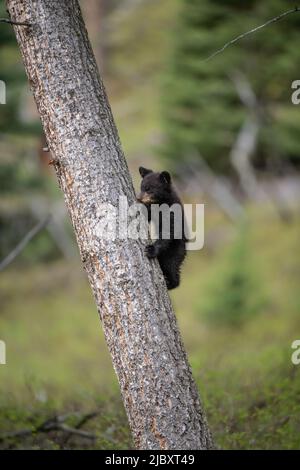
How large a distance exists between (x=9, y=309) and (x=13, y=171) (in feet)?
18.9

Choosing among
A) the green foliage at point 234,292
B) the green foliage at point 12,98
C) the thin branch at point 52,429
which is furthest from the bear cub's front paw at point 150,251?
the green foliage at point 12,98

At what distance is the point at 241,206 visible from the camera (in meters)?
23.0

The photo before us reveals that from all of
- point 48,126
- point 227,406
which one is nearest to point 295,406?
point 227,406

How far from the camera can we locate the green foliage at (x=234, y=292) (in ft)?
46.8

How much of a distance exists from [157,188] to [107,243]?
190cm

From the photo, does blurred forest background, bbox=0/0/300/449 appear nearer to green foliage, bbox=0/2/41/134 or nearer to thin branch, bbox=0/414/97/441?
green foliage, bbox=0/2/41/134

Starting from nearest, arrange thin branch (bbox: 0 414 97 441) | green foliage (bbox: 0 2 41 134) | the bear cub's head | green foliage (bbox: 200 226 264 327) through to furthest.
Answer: thin branch (bbox: 0 414 97 441) → the bear cub's head → green foliage (bbox: 200 226 264 327) → green foliage (bbox: 0 2 41 134)

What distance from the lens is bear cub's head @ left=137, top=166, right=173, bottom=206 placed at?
18.7 feet

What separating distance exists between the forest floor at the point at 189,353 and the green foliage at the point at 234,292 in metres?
0.12

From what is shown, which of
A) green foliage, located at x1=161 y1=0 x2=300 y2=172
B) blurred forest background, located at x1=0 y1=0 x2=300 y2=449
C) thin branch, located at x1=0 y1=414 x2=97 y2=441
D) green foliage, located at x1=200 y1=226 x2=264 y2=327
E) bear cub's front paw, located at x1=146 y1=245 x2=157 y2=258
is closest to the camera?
bear cub's front paw, located at x1=146 y1=245 x2=157 y2=258

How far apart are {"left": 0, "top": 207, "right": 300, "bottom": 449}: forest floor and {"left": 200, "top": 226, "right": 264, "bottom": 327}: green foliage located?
0.40 feet

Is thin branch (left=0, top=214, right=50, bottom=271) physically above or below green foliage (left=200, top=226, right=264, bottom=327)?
above

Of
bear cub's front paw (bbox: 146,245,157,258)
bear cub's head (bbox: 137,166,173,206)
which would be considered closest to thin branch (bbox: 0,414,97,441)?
bear cub's front paw (bbox: 146,245,157,258)

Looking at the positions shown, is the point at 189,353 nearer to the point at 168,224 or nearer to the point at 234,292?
the point at 234,292
